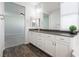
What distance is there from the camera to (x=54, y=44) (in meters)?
1.94

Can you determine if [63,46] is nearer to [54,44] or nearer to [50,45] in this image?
[54,44]

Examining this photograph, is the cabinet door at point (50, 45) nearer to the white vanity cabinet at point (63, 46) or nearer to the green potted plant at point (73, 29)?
the white vanity cabinet at point (63, 46)

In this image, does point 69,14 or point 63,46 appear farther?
point 69,14

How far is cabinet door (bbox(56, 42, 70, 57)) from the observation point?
1627 millimetres

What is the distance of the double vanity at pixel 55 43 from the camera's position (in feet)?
5.29

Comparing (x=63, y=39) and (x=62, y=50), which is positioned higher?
(x=63, y=39)

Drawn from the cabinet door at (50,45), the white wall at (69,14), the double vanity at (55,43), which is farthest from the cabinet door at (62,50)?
the white wall at (69,14)

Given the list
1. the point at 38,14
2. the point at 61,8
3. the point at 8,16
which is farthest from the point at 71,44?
the point at 8,16

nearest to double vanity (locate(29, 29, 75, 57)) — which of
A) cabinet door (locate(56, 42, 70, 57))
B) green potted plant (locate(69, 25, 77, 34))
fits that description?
cabinet door (locate(56, 42, 70, 57))

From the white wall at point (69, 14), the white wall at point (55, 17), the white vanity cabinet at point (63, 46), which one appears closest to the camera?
the white vanity cabinet at point (63, 46)

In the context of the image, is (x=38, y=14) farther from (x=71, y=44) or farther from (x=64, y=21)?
(x=71, y=44)

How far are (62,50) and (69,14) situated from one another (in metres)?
0.78

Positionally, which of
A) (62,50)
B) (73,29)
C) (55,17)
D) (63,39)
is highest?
(55,17)

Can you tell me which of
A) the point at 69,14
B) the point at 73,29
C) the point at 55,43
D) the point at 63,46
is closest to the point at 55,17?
the point at 69,14
